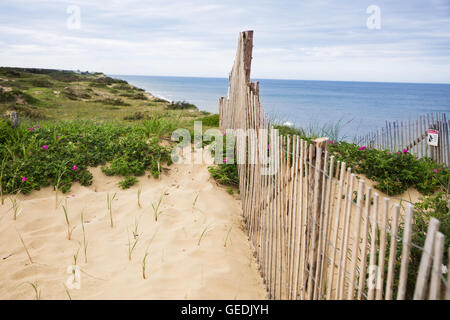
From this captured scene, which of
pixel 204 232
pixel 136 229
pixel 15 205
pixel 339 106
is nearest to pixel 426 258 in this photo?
pixel 204 232

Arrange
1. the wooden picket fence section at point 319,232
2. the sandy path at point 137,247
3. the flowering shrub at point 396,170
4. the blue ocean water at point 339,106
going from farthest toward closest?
the blue ocean water at point 339,106
the flowering shrub at point 396,170
the sandy path at point 137,247
the wooden picket fence section at point 319,232

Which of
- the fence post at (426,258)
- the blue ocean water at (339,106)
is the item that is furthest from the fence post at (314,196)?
the blue ocean water at (339,106)

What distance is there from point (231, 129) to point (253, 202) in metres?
2.33

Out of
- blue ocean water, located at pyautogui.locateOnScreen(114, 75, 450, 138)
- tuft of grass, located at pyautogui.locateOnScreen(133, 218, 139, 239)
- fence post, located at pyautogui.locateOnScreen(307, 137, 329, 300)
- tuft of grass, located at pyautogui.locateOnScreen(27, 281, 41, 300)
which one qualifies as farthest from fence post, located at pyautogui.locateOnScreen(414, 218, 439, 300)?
blue ocean water, located at pyautogui.locateOnScreen(114, 75, 450, 138)

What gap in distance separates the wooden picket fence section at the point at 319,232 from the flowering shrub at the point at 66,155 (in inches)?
97.5

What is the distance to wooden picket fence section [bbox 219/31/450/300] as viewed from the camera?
1.34 metres

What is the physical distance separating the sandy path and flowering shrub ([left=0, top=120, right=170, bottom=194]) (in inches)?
9.3

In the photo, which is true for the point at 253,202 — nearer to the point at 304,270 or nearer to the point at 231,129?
the point at 304,270

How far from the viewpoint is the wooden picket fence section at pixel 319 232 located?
52.8 inches

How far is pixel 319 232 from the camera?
2.06 m

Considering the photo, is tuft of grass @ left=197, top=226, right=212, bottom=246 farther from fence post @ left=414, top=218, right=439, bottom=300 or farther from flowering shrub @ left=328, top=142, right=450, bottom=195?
flowering shrub @ left=328, top=142, right=450, bottom=195

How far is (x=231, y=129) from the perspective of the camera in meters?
5.59

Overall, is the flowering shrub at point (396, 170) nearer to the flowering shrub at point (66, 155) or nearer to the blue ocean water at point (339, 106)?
the blue ocean water at point (339, 106)
